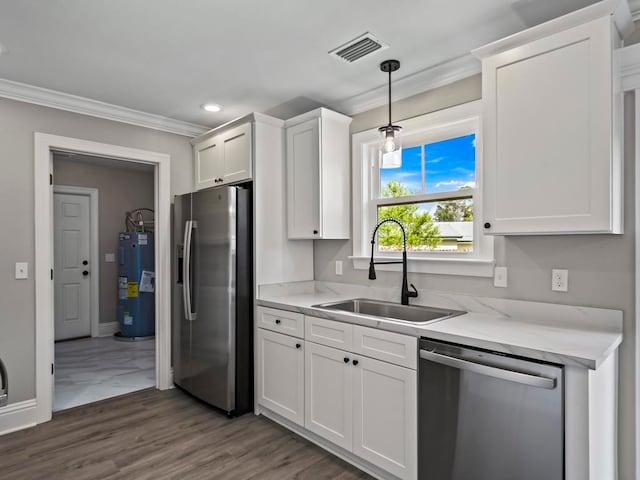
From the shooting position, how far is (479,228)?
2488 mm

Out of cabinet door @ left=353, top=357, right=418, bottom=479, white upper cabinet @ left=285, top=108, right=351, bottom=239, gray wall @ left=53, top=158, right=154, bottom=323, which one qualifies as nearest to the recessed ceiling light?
white upper cabinet @ left=285, top=108, right=351, bottom=239

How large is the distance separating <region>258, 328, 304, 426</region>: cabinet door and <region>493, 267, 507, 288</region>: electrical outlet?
1.26 m

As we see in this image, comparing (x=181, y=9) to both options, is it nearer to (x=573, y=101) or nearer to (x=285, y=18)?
(x=285, y=18)

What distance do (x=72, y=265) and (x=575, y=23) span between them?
5971 mm

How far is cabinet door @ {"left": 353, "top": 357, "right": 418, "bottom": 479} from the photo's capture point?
1.97 m

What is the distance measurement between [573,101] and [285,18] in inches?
55.6

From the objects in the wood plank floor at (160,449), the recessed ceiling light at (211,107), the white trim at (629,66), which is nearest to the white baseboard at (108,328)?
the wood plank floor at (160,449)

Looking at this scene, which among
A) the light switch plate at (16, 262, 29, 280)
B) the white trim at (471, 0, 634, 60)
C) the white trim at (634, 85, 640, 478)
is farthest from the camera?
the light switch plate at (16, 262, 29, 280)

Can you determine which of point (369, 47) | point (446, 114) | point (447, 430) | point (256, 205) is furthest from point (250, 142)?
point (447, 430)

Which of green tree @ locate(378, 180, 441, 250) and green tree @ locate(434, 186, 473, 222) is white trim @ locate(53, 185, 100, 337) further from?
green tree @ locate(434, 186, 473, 222)

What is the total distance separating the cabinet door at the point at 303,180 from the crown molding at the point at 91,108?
45.5 inches

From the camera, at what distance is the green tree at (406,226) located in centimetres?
280

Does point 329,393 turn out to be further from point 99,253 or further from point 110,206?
point 110,206

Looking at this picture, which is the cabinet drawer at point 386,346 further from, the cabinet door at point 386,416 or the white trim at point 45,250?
the white trim at point 45,250
